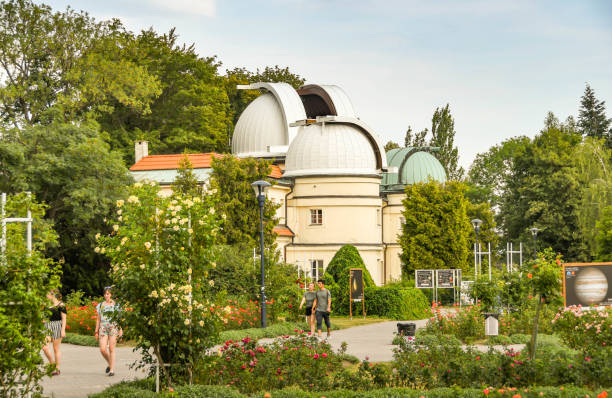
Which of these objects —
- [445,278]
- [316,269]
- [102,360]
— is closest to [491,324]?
[102,360]

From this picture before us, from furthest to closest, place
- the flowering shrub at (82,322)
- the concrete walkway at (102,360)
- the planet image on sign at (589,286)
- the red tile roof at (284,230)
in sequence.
A: the red tile roof at (284,230) → the flowering shrub at (82,322) → the planet image on sign at (589,286) → the concrete walkway at (102,360)

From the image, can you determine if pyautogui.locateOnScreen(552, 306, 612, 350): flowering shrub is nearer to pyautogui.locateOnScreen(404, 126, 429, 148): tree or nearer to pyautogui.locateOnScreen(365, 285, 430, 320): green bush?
pyautogui.locateOnScreen(365, 285, 430, 320): green bush

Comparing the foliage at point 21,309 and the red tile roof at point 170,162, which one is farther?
the red tile roof at point 170,162

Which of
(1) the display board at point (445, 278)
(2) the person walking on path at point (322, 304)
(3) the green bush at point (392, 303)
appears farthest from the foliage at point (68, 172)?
(1) the display board at point (445, 278)

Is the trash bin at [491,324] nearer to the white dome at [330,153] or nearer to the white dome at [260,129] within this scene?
the white dome at [330,153]

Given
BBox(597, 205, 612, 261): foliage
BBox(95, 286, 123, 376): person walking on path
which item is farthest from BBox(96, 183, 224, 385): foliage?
BBox(597, 205, 612, 261): foliage

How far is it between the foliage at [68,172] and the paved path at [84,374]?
1180cm

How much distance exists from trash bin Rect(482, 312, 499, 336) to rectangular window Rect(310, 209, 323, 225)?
2263cm

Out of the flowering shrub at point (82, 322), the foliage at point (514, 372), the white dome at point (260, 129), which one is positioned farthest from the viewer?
the white dome at point (260, 129)

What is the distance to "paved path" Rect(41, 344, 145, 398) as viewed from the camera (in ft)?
44.2

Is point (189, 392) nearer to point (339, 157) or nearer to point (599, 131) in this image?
point (339, 157)

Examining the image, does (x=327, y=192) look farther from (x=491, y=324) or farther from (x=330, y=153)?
(x=491, y=324)

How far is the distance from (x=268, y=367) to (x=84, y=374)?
15.6 ft

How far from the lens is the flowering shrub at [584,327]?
15.7m
